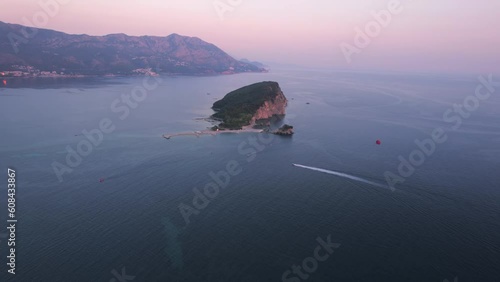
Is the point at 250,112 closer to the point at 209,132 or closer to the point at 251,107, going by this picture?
the point at 251,107

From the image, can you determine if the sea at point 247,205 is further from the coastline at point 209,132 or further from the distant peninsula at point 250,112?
the distant peninsula at point 250,112

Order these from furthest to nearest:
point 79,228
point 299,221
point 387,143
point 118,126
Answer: point 118,126 < point 387,143 < point 299,221 < point 79,228

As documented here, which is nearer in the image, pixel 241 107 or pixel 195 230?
pixel 195 230

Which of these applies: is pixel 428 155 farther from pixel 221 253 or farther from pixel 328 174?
pixel 221 253

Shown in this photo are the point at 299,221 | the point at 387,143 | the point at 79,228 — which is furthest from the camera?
the point at 387,143

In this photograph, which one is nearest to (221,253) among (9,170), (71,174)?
(71,174)

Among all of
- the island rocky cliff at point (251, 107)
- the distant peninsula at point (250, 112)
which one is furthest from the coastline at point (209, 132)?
the island rocky cliff at point (251, 107)
